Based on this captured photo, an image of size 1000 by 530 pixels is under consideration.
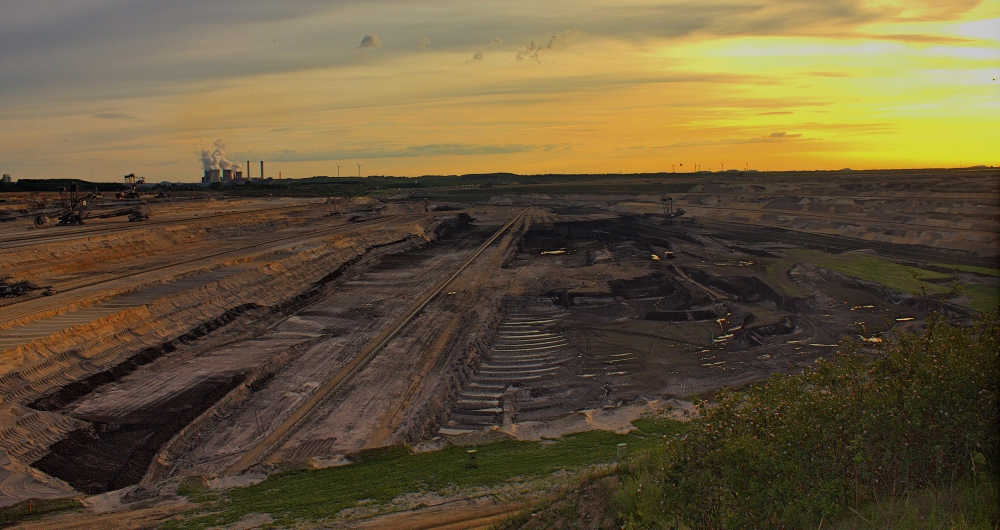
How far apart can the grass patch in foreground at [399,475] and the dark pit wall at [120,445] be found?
4267 mm

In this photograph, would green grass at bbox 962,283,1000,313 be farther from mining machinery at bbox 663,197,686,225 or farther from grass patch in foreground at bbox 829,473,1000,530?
mining machinery at bbox 663,197,686,225

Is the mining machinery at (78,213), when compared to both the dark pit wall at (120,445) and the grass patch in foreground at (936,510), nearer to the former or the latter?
the dark pit wall at (120,445)

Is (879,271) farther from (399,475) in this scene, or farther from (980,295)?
(399,475)

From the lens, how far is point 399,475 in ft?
45.5

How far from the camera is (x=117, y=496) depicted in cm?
1359

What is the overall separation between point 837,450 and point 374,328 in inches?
907

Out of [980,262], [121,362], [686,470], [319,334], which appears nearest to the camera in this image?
[686,470]

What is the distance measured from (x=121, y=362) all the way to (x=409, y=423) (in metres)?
11.7

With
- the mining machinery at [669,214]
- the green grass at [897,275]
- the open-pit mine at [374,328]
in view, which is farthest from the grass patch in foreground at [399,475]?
the mining machinery at [669,214]

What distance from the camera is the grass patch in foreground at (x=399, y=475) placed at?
486 inches

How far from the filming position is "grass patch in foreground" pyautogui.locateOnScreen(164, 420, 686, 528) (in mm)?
12344

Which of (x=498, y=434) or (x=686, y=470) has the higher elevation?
(x=686, y=470)

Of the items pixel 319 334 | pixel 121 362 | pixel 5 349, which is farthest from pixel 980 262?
pixel 5 349

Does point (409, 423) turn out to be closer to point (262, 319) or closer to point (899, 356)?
point (899, 356)
